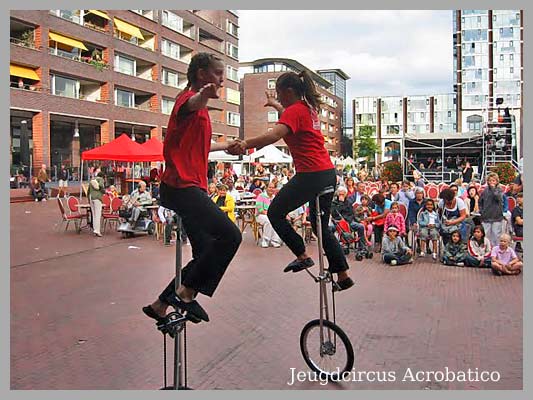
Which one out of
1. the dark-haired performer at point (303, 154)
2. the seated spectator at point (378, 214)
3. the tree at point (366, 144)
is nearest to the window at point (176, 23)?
the seated spectator at point (378, 214)

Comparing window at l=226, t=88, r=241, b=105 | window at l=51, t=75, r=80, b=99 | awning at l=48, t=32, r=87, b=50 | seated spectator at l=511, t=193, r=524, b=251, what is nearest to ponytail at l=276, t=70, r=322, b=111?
seated spectator at l=511, t=193, r=524, b=251

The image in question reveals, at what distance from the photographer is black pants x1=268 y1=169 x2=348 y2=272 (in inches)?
168

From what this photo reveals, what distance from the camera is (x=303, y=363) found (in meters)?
4.55

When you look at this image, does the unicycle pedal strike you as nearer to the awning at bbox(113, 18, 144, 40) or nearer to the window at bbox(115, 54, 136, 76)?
the awning at bbox(113, 18, 144, 40)

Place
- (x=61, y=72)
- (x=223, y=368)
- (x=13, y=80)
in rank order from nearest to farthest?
(x=223, y=368) → (x=13, y=80) → (x=61, y=72)

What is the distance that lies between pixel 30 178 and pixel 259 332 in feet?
79.3

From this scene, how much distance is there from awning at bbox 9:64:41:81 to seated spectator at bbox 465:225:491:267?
26.2 metres

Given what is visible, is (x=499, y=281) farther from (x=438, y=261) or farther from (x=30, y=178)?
(x=30, y=178)

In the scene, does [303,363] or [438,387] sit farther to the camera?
[303,363]

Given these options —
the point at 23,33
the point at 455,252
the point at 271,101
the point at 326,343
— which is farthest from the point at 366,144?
the point at 326,343

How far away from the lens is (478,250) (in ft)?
32.5

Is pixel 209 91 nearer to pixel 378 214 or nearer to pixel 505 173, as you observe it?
pixel 378 214

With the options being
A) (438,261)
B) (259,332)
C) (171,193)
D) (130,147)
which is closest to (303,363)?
(259,332)

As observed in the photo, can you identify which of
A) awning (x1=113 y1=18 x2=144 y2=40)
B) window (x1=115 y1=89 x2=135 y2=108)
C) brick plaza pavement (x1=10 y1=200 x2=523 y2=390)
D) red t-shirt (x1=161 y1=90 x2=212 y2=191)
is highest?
awning (x1=113 y1=18 x2=144 y2=40)
